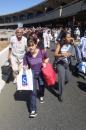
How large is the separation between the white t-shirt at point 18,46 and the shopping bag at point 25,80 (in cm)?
271

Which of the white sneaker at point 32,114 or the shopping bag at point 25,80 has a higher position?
the shopping bag at point 25,80

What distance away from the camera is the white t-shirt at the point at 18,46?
1075 centimetres

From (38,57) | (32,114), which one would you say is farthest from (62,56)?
(32,114)

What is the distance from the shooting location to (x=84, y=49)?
12.8 meters

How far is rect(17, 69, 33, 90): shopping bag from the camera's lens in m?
8.02

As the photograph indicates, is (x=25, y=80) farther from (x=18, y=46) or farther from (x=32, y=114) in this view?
(x=18, y=46)

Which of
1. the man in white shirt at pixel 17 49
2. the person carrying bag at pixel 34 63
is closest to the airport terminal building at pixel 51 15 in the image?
the man in white shirt at pixel 17 49

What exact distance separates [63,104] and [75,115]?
1102 mm

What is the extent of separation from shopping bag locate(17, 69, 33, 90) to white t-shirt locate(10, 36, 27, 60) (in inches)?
107

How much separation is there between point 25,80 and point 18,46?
2894 millimetres

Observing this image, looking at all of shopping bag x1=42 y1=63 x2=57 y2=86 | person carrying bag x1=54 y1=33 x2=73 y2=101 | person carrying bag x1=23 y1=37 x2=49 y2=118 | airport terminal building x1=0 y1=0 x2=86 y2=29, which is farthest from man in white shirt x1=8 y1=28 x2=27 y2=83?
airport terminal building x1=0 y1=0 x2=86 y2=29

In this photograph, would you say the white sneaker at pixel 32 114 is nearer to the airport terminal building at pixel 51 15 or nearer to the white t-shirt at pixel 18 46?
the white t-shirt at pixel 18 46

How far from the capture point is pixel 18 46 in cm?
1084

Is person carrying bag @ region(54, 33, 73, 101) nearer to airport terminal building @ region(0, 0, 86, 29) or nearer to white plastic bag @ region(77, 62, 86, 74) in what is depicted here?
white plastic bag @ region(77, 62, 86, 74)
